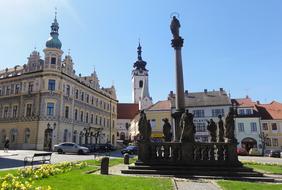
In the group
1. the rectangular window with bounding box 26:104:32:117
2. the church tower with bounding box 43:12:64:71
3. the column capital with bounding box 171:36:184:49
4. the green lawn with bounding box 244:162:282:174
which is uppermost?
the church tower with bounding box 43:12:64:71

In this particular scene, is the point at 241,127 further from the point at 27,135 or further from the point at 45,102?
the point at 27,135

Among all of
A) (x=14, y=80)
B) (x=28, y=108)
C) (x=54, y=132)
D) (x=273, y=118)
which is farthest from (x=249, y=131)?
(x=14, y=80)

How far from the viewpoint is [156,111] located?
57.2m

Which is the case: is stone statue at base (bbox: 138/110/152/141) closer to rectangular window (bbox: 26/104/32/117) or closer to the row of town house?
rectangular window (bbox: 26/104/32/117)

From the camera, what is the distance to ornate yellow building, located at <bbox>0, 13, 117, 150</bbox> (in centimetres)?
4144

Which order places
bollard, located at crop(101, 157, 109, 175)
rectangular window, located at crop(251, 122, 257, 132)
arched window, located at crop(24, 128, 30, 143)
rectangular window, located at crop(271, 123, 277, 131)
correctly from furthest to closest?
rectangular window, located at crop(271, 123, 277, 131), rectangular window, located at crop(251, 122, 257, 132), arched window, located at crop(24, 128, 30, 143), bollard, located at crop(101, 157, 109, 175)

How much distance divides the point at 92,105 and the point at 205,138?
24.3 m

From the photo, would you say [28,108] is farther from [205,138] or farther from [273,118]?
[273,118]

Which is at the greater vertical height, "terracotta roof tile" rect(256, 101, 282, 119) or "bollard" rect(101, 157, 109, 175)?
"terracotta roof tile" rect(256, 101, 282, 119)

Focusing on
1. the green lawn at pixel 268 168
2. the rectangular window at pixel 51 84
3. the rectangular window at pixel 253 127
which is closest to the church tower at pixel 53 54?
the rectangular window at pixel 51 84

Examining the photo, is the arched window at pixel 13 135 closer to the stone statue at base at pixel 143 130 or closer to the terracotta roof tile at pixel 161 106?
the terracotta roof tile at pixel 161 106

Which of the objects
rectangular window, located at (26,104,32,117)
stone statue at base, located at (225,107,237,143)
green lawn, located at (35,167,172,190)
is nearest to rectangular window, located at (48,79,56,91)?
rectangular window, located at (26,104,32,117)

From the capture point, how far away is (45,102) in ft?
138

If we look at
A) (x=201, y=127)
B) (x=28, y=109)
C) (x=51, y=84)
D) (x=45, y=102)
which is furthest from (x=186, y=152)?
(x=201, y=127)
